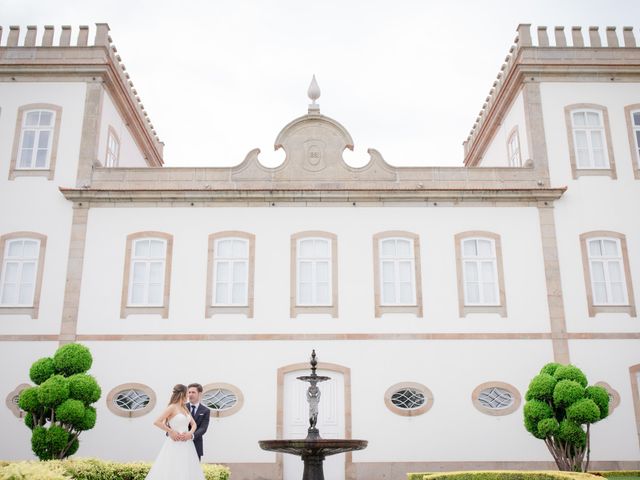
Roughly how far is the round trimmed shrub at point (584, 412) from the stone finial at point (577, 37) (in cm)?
1036

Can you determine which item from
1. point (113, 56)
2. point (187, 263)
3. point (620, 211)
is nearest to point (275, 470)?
point (187, 263)

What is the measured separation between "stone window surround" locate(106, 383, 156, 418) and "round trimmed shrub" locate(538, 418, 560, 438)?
342 inches

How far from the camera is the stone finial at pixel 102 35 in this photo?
19.4 meters

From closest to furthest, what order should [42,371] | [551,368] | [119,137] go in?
[42,371] < [551,368] < [119,137]

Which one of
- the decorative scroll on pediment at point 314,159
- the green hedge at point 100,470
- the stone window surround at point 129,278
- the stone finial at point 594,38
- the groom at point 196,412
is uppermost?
the stone finial at point 594,38

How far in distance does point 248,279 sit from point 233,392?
2757mm

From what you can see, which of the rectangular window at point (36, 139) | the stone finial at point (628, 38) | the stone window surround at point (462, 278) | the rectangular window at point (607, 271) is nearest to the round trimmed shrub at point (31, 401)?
the rectangular window at point (36, 139)

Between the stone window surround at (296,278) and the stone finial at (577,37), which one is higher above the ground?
the stone finial at (577,37)

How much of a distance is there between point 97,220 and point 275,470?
24.8 ft

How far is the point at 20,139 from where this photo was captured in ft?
60.8

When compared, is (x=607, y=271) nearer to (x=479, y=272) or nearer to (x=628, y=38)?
(x=479, y=272)

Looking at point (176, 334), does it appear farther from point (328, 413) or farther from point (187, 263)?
point (328, 413)

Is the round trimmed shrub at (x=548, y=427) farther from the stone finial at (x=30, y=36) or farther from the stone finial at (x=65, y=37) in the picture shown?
the stone finial at (x=30, y=36)

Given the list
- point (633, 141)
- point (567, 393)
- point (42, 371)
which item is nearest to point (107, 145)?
point (42, 371)
